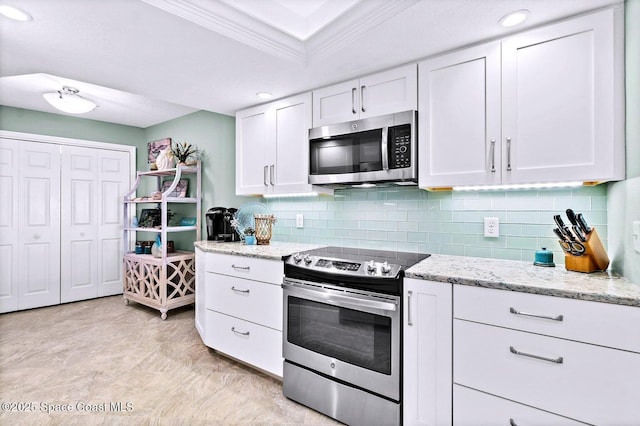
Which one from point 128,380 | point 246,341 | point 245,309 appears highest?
point 245,309

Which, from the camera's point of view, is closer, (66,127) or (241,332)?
(241,332)

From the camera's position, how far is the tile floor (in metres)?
1.91

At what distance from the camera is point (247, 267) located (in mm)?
2322

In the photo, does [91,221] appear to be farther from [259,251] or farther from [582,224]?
[582,224]

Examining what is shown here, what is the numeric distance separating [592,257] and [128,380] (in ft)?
9.73

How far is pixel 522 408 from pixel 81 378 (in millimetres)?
2804

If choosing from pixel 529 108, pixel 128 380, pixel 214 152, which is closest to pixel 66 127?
pixel 214 152

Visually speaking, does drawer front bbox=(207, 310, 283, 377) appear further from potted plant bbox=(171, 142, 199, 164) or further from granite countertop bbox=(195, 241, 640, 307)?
potted plant bbox=(171, 142, 199, 164)

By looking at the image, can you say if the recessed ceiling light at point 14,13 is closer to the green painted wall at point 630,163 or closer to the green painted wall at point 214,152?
the green painted wall at point 214,152

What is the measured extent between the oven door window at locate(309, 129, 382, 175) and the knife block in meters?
1.14

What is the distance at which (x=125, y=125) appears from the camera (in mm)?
4621


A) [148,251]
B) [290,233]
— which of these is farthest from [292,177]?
[148,251]

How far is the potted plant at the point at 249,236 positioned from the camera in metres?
2.75

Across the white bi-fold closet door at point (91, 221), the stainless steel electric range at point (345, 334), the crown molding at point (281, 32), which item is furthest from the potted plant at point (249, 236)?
the white bi-fold closet door at point (91, 221)
